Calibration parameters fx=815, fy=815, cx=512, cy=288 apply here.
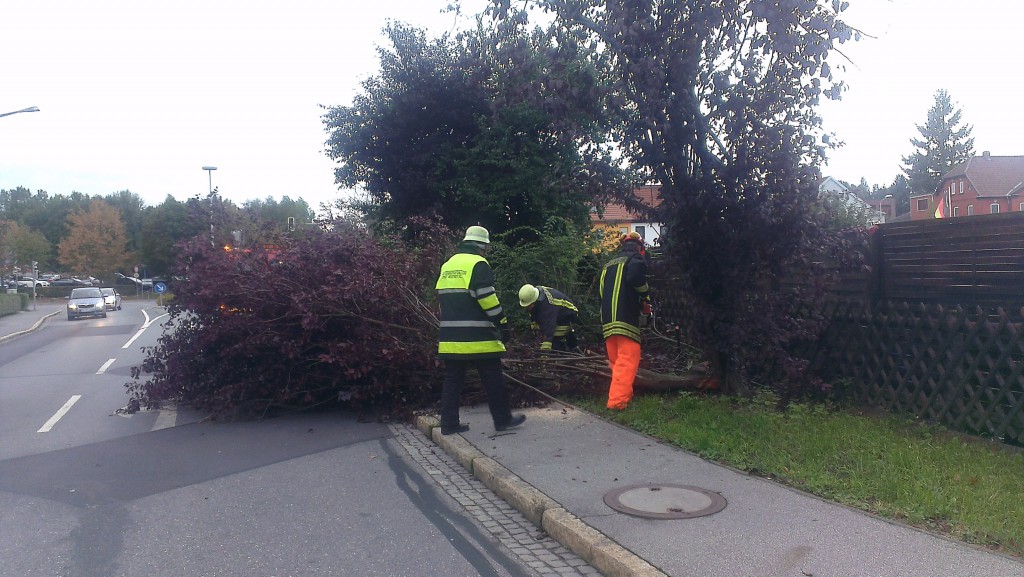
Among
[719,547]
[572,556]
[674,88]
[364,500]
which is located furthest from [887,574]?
[674,88]

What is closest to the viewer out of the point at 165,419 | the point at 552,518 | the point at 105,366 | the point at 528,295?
the point at 552,518

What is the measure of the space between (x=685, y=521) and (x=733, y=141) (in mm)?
4058

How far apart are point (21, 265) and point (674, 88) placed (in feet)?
202

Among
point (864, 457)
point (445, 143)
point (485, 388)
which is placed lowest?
point (864, 457)

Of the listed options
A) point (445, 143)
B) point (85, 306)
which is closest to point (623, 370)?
point (445, 143)

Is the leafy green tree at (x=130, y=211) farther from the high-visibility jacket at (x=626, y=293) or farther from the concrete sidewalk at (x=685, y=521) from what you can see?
the concrete sidewalk at (x=685, y=521)

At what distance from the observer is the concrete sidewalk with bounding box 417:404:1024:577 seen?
13.8 feet

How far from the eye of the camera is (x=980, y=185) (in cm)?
5031

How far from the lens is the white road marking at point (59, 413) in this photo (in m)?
9.45

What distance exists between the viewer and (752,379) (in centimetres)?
911

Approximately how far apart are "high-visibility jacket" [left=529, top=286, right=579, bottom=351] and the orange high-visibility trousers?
3.21 ft

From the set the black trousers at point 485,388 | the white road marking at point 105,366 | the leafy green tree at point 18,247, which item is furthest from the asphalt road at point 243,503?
the leafy green tree at point 18,247

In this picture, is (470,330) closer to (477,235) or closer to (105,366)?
(477,235)

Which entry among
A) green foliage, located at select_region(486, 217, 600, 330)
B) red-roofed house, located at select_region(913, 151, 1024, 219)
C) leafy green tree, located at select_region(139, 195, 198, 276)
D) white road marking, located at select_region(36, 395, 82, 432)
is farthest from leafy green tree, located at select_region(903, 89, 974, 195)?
white road marking, located at select_region(36, 395, 82, 432)
